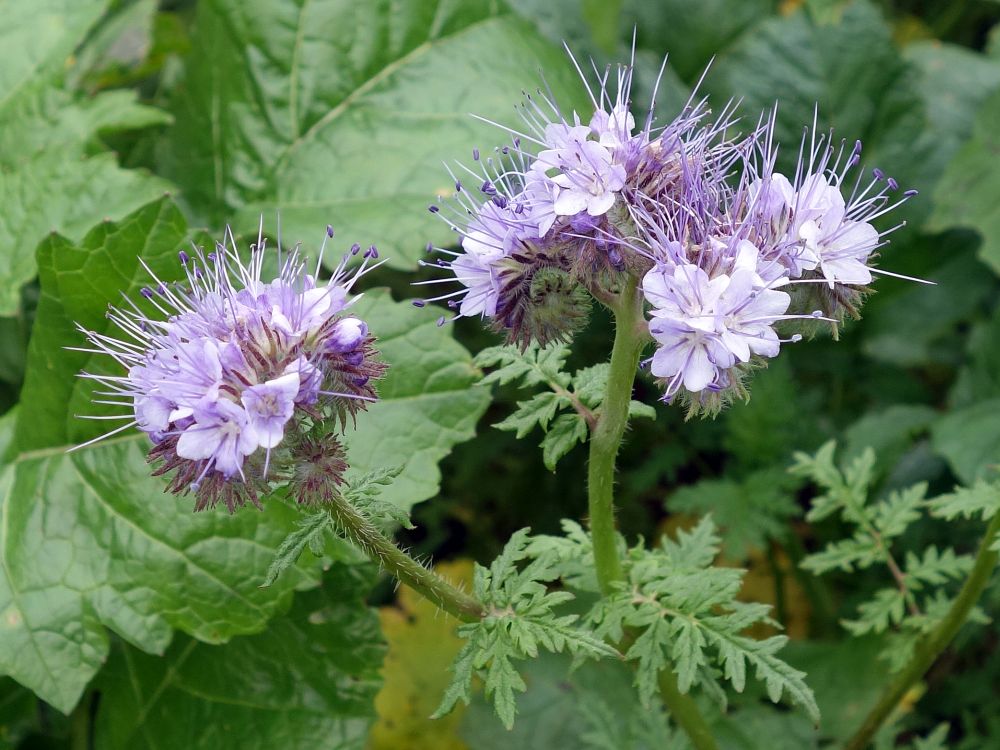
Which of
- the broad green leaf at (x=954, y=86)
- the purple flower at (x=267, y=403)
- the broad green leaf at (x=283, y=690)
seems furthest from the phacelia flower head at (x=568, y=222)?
the broad green leaf at (x=954, y=86)

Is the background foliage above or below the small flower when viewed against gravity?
below

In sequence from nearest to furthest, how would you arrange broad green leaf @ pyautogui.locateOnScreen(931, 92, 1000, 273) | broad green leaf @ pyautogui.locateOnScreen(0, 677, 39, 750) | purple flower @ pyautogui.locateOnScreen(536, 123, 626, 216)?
purple flower @ pyautogui.locateOnScreen(536, 123, 626, 216)
broad green leaf @ pyautogui.locateOnScreen(0, 677, 39, 750)
broad green leaf @ pyautogui.locateOnScreen(931, 92, 1000, 273)

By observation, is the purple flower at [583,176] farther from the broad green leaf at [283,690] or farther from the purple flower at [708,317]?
the broad green leaf at [283,690]

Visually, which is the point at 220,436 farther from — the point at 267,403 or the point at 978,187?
the point at 978,187

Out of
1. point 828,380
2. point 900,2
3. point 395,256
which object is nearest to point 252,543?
point 395,256

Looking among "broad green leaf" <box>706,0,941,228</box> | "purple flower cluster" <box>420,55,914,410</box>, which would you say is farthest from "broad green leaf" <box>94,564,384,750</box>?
"broad green leaf" <box>706,0,941,228</box>

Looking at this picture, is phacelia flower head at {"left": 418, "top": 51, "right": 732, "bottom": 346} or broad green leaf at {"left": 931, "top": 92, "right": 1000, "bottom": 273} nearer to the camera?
phacelia flower head at {"left": 418, "top": 51, "right": 732, "bottom": 346}

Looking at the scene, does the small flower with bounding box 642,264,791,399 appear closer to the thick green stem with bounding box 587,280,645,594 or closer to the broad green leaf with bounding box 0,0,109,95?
the thick green stem with bounding box 587,280,645,594

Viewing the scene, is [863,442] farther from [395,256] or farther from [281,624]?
[281,624]
